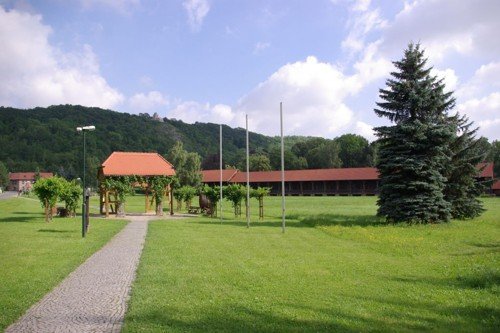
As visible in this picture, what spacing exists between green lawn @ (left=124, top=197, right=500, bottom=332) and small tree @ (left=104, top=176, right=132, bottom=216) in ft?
50.0

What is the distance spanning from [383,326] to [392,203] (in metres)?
19.6

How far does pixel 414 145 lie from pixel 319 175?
181ft

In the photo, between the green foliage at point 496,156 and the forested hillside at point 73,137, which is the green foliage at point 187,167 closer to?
the forested hillside at point 73,137

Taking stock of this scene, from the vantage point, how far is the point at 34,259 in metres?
12.7

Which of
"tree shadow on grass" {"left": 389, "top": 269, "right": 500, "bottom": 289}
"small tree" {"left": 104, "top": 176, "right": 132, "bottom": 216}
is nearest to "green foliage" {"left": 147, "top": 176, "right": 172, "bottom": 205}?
"small tree" {"left": 104, "top": 176, "right": 132, "bottom": 216}

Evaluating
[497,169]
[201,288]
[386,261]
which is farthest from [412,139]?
[497,169]

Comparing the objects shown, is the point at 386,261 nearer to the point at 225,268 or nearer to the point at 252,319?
the point at 225,268

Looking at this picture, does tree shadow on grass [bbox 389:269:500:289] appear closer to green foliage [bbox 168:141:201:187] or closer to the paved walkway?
the paved walkway

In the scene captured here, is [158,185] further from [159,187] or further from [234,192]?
[234,192]

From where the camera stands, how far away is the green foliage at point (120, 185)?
31688 mm

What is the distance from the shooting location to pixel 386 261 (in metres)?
12.9

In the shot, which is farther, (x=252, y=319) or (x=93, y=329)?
(x=252, y=319)

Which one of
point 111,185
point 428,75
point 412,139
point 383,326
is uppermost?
point 428,75

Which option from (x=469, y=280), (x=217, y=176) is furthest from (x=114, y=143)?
(x=469, y=280)
